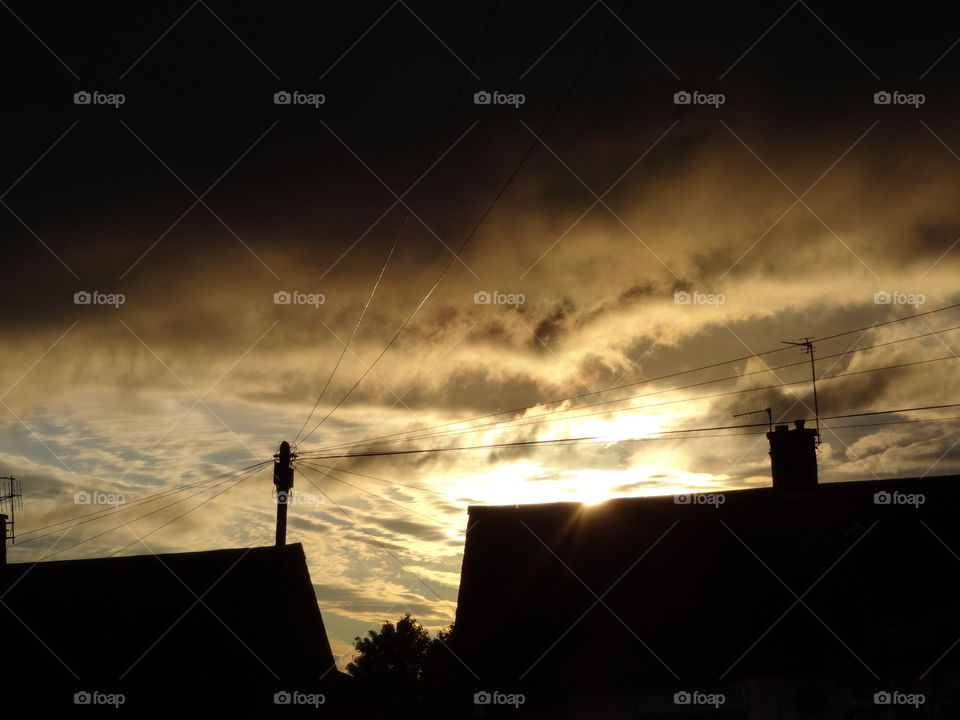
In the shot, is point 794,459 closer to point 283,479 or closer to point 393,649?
point 283,479

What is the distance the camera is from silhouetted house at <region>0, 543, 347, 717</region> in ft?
79.2

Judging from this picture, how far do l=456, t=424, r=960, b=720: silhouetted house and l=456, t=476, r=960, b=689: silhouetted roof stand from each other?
4 centimetres

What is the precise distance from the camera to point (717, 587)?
19891mm

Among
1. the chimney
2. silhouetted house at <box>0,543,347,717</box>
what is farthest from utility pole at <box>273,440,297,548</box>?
the chimney

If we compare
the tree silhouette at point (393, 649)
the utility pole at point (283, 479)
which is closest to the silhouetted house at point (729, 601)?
the utility pole at point (283, 479)

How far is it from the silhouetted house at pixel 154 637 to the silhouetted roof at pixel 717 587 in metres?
6.07

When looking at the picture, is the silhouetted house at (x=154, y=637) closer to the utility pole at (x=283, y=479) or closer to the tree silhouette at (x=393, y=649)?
the utility pole at (x=283, y=479)

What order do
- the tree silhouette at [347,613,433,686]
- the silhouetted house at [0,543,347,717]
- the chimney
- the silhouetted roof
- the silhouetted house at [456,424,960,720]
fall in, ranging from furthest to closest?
the tree silhouette at [347,613,433,686]
the silhouetted house at [0,543,347,717]
the chimney
the silhouetted roof
the silhouetted house at [456,424,960,720]

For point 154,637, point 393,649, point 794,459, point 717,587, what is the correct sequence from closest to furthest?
point 717,587, point 794,459, point 154,637, point 393,649

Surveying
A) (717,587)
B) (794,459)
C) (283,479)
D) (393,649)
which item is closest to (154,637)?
(283,479)

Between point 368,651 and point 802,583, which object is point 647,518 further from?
point 368,651

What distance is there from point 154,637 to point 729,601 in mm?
15688

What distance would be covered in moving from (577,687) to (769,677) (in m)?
3.77

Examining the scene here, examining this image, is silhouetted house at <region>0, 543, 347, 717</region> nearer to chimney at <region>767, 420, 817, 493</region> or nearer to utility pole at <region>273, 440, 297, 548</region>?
utility pole at <region>273, 440, 297, 548</region>
